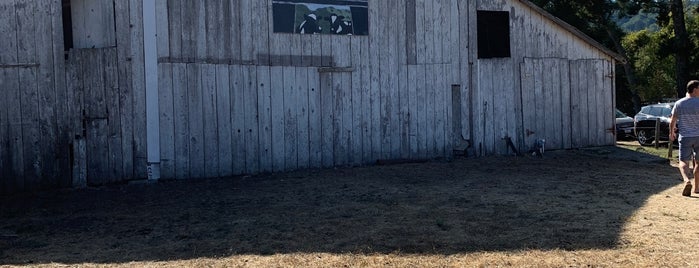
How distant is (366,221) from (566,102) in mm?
8647

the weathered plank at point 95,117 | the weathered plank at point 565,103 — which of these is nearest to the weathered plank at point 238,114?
the weathered plank at point 95,117

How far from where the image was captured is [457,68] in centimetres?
1291

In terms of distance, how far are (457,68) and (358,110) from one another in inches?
90.8

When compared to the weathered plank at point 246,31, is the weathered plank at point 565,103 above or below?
below

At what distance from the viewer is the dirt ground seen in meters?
5.80

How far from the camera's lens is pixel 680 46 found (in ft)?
90.6

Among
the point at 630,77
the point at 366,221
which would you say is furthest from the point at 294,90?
the point at 630,77

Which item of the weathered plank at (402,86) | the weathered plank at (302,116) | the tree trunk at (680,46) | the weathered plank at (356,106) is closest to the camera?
the weathered plank at (302,116)

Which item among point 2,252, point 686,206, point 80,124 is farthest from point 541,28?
point 2,252

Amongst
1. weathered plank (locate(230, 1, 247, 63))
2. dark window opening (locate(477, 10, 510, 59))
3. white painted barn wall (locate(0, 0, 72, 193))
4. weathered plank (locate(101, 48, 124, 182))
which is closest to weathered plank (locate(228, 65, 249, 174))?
weathered plank (locate(230, 1, 247, 63))

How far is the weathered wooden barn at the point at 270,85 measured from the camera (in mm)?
9867

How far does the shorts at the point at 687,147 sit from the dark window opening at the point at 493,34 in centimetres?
493

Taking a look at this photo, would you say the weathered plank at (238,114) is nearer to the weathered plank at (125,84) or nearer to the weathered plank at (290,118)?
the weathered plank at (290,118)

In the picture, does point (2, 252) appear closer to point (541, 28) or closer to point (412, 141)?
point (412, 141)
